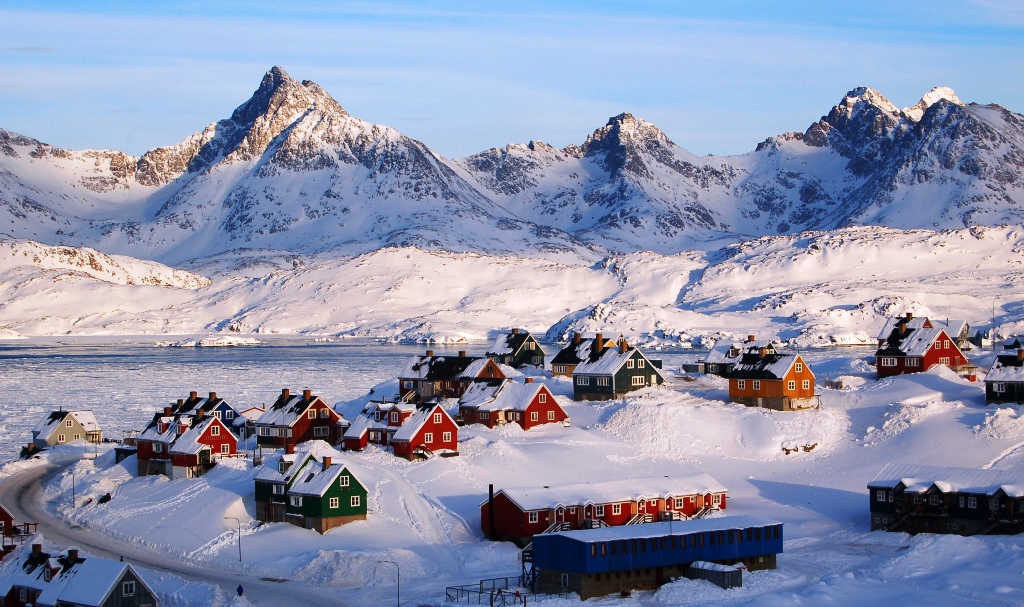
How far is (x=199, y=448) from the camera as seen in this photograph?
65.2m

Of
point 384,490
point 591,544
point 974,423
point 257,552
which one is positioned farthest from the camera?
point 974,423

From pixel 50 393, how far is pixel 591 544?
75.0 meters

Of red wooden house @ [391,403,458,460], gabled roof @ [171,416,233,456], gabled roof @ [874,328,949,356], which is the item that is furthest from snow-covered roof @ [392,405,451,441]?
gabled roof @ [874,328,949,356]

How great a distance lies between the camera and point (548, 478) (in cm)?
6075

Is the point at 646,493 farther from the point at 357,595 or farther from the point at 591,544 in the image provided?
the point at 357,595

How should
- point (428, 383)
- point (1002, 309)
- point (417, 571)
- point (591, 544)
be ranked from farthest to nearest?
point (1002, 309)
point (428, 383)
point (417, 571)
point (591, 544)

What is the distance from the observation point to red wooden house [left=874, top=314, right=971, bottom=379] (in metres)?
83.1

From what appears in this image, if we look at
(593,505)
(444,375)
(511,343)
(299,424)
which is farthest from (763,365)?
(511,343)

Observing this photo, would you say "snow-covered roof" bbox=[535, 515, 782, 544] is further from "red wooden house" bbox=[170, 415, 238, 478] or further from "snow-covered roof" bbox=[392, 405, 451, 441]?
"red wooden house" bbox=[170, 415, 238, 478]

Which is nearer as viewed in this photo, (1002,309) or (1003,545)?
(1003,545)

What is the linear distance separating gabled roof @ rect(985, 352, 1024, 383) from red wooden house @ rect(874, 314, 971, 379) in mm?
10555

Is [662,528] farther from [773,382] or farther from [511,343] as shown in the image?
[511,343]

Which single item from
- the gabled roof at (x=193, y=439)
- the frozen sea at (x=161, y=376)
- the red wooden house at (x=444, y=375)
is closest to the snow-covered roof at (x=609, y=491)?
the gabled roof at (x=193, y=439)

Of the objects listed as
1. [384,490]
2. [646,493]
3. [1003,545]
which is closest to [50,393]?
[384,490]
